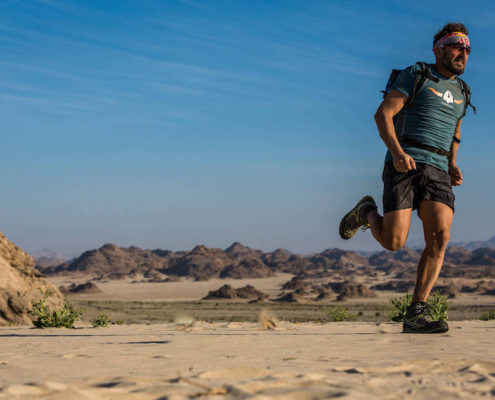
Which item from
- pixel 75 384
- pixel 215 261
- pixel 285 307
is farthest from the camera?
pixel 215 261

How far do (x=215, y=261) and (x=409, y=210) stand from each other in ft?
183

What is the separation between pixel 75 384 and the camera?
257cm

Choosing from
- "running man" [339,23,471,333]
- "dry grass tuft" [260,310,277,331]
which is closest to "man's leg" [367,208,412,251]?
"running man" [339,23,471,333]

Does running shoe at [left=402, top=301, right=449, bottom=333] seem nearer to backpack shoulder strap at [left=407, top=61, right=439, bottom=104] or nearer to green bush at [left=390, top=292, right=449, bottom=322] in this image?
backpack shoulder strap at [left=407, top=61, right=439, bottom=104]

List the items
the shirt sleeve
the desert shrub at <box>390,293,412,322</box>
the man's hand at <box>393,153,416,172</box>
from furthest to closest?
the desert shrub at <box>390,293,412,322</box>, the shirt sleeve, the man's hand at <box>393,153,416,172</box>

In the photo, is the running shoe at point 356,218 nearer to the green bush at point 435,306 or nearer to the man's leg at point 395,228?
the man's leg at point 395,228

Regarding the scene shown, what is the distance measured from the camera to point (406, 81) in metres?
4.62

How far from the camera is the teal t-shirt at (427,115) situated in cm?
462

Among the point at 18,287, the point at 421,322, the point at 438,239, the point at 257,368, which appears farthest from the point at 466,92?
the point at 18,287

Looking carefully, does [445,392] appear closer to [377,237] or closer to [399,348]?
[399,348]

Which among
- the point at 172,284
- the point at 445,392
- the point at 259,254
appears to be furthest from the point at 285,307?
the point at 259,254

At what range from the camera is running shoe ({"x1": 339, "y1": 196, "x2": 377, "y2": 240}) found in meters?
5.04

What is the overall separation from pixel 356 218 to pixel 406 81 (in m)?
1.23

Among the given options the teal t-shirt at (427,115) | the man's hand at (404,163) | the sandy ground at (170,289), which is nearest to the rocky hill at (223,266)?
the sandy ground at (170,289)
